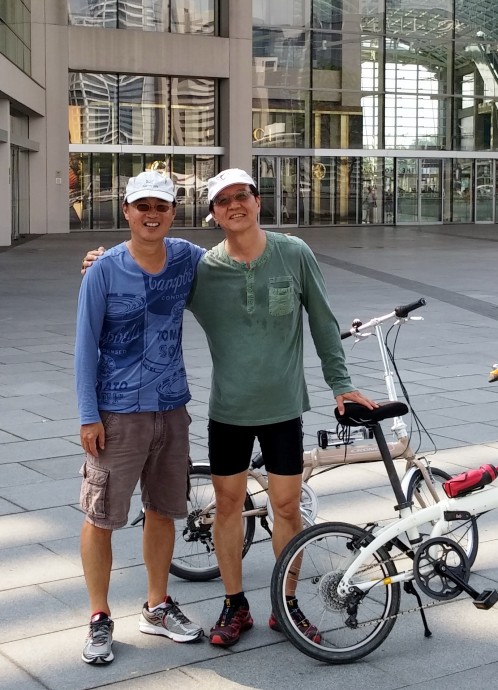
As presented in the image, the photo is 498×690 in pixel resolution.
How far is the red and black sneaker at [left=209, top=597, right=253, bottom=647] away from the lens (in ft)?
13.6

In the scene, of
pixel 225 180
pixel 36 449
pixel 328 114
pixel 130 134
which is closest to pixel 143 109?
pixel 130 134

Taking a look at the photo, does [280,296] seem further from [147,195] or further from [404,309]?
[404,309]

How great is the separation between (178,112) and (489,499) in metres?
34.9

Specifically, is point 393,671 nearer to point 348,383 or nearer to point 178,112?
point 348,383

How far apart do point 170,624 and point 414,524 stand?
3.21 feet

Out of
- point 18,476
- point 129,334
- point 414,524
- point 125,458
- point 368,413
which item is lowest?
point 18,476

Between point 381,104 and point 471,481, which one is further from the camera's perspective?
point 381,104

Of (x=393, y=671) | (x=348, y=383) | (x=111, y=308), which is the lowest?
(x=393, y=671)

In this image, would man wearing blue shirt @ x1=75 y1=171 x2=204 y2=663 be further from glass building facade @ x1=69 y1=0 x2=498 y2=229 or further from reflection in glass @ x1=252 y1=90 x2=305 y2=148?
reflection in glass @ x1=252 y1=90 x2=305 y2=148

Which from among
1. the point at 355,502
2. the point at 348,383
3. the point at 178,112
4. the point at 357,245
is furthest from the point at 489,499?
the point at 178,112

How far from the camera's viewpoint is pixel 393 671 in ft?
13.0

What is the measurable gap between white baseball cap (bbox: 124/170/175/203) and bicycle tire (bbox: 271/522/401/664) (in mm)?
1272

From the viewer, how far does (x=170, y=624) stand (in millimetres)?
4234

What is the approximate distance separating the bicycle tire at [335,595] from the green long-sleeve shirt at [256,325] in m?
0.46
